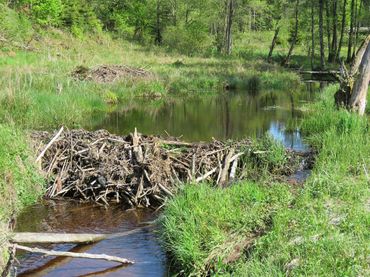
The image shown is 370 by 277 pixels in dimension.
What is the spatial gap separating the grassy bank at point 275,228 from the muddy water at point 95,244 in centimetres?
57

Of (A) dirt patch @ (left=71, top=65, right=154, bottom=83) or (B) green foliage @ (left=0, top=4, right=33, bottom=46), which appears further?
(B) green foliage @ (left=0, top=4, right=33, bottom=46)

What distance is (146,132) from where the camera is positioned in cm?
Answer: 1992

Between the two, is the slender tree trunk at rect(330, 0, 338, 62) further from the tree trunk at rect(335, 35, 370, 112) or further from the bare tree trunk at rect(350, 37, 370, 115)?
the bare tree trunk at rect(350, 37, 370, 115)

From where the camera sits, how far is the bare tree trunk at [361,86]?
16.4 m

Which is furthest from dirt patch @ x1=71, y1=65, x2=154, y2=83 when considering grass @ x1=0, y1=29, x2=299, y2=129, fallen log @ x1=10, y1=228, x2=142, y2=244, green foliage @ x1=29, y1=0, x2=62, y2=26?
fallen log @ x1=10, y1=228, x2=142, y2=244

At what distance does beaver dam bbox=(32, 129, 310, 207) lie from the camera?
445 inches

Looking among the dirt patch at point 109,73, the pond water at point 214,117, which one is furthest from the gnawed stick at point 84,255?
the dirt patch at point 109,73

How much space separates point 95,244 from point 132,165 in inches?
106

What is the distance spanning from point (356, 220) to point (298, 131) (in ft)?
39.9

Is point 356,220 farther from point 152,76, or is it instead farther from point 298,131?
point 152,76

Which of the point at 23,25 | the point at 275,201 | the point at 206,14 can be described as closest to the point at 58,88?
the point at 275,201

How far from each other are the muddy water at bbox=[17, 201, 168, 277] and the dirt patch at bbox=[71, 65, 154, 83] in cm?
1848

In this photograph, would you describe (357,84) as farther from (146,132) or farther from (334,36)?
(334,36)

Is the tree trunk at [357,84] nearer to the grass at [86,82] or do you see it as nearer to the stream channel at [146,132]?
the stream channel at [146,132]
